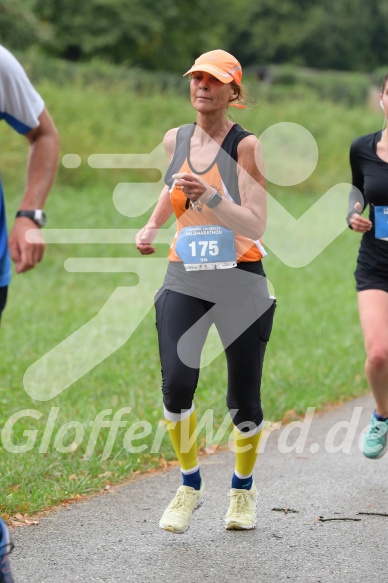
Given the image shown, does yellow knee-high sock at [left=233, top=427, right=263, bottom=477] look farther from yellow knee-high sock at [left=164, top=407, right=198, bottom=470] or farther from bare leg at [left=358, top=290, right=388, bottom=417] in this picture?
bare leg at [left=358, top=290, right=388, bottom=417]

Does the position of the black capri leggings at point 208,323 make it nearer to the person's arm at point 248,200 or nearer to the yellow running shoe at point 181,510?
the person's arm at point 248,200

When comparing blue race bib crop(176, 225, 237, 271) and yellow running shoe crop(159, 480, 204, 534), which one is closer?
blue race bib crop(176, 225, 237, 271)

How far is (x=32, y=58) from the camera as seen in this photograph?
3052 centimetres

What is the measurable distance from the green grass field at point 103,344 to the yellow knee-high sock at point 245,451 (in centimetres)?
102

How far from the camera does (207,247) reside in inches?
184

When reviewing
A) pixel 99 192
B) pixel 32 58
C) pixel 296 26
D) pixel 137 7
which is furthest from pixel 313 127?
pixel 296 26

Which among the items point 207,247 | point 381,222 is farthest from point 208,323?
point 381,222

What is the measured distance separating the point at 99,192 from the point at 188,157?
16789mm

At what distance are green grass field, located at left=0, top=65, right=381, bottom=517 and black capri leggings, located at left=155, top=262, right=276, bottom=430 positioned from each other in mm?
1137

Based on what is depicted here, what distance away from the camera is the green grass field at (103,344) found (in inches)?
251

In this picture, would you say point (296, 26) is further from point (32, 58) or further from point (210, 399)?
point (210, 399)

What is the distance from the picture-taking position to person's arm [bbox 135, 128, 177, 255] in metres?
4.82

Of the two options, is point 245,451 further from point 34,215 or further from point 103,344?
point 103,344

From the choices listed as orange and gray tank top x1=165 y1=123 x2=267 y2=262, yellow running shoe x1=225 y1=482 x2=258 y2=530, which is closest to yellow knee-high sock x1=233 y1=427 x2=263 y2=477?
yellow running shoe x1=225 y1=482 x2=258 y2=530
